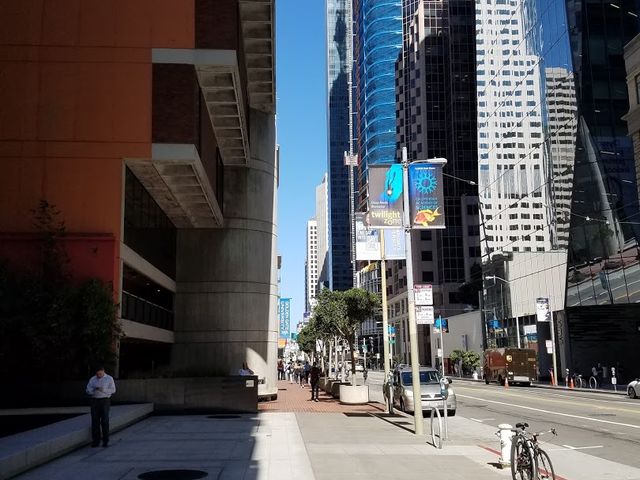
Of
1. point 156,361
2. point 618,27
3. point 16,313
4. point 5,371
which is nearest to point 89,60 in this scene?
point 16,313

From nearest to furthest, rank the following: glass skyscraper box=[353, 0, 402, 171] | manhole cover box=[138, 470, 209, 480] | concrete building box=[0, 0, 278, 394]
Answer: manhole cover box=[138, 470, 209, 480]
concrete building box=[0, 0, 278, 394]
glass skyscraper box=[353, 0, 402, 171]

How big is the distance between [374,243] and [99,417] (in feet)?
40.1

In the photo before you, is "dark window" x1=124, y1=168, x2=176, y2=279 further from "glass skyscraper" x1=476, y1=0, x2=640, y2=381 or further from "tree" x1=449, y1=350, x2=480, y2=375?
"tree" x1=449, y1=350, x2=480, y2=375

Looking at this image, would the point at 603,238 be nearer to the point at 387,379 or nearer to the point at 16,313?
the point at 387,379

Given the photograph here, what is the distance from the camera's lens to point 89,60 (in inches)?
955

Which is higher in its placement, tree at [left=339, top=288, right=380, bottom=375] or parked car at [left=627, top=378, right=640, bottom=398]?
tree at [left=339, top=288, right=380, bottom=375]

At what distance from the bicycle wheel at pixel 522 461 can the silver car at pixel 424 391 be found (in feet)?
41.7

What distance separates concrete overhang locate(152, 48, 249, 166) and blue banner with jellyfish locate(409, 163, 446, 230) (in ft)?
32.5

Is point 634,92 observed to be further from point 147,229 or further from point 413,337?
point 413,337

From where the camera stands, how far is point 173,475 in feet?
34.9

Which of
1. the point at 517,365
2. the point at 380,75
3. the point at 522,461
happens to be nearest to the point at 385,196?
the point at 522,461

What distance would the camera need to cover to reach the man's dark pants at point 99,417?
13.6m

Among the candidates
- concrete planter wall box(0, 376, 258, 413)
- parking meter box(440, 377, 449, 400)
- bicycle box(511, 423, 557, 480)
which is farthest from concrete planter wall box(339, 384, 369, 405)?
bicycle box(511, 423, 557, 480)

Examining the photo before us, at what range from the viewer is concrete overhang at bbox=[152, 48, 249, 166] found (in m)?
24.0
